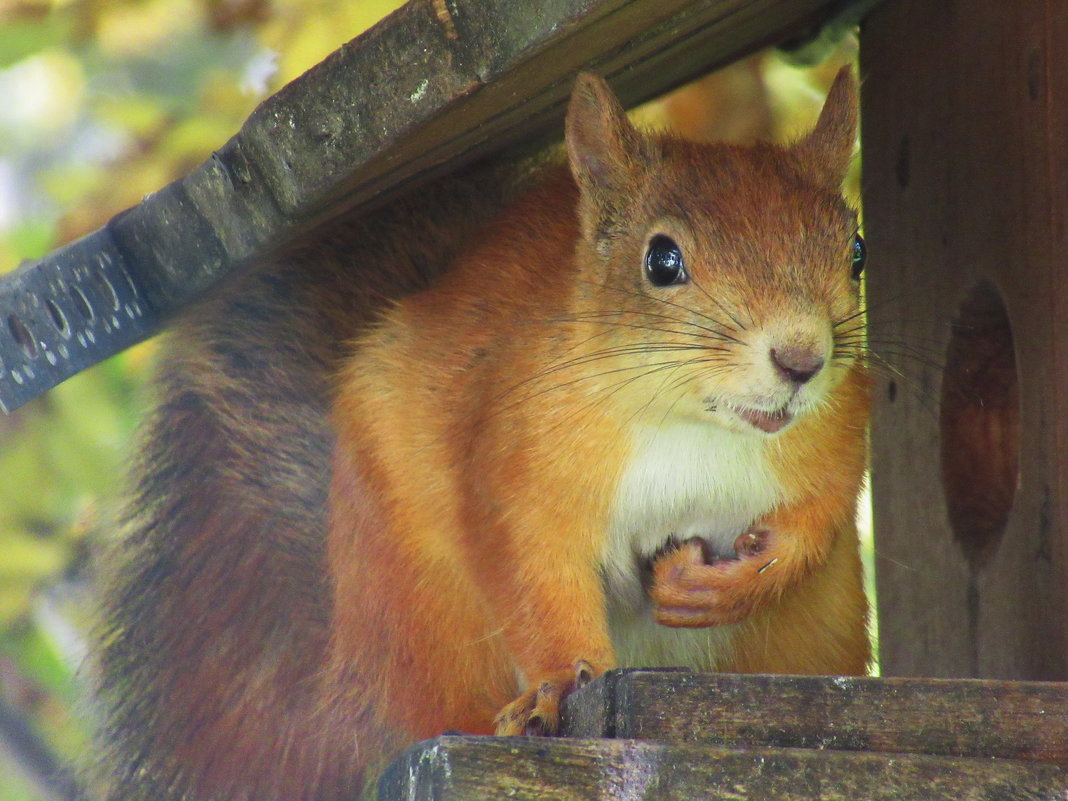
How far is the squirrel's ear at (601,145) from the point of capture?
1788 mm

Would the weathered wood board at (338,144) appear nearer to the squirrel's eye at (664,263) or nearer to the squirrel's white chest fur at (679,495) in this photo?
the squirrel's eye at (664,263)

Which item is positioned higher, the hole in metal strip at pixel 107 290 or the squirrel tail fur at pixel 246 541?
the hole in metal strip at pixel 107 290

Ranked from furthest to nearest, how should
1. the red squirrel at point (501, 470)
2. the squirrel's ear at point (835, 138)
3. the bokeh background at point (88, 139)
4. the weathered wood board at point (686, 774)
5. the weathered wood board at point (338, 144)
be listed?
the bokeh background at point (88, 139)
the squirrel's ear at point (835, 138)
the red squirrel at point (501, 470)
the weathered wood board at point (338, 144)
the weathered wood board at point (686, 774)

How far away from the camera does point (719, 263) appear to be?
170cm

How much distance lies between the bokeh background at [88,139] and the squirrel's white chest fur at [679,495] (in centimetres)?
101

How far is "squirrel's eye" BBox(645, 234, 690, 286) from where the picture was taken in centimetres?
175

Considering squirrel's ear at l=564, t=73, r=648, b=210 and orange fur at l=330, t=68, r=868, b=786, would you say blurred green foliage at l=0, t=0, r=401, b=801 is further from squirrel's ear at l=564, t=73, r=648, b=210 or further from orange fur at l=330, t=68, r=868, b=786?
squirrel's ear at l=564, t=73, r=648, b=210

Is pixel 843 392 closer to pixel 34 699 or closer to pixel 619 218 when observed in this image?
pixel 619 218

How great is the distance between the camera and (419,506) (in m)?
1.95

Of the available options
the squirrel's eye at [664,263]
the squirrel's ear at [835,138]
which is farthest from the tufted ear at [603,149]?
the squirrel's ear at [835,138]

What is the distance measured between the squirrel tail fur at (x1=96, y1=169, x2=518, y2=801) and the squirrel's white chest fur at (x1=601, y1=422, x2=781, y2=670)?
47 cm

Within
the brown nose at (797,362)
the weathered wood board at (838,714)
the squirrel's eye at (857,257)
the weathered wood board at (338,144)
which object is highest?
the weathered wood board at (338,144)

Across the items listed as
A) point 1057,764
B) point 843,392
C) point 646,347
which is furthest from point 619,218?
point 1057,764

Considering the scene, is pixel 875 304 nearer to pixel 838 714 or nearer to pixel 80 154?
pixel 838 714
